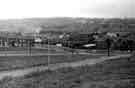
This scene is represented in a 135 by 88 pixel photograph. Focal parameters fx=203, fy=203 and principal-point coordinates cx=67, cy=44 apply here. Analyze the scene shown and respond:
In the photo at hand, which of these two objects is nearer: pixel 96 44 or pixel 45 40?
pixel 96 44

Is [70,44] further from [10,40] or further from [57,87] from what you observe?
[57,87]

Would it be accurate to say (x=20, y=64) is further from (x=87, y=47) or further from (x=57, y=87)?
(x=87, y=47)

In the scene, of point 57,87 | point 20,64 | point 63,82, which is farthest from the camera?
point 20,64

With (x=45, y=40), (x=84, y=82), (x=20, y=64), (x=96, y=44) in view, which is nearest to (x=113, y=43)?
(x=96, y=44)

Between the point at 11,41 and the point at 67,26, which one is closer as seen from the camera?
the point at 11,41

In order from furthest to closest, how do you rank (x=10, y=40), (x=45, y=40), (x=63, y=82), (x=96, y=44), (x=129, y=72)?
(x=45, y=40)
(x=96, y=44)
(x=10, y=40)
(x=129, y=72)
(x=63, y=82)

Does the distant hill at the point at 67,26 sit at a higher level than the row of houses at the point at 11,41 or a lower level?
higher

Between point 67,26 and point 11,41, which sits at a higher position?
point 67,26

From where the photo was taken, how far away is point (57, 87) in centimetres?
1205

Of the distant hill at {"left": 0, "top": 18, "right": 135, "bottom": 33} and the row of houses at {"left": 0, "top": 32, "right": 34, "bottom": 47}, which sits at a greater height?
the distant hill at {"left": 0, "top": 18, "right": 135, "bottom": 33}

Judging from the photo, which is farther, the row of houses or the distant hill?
the distant hill

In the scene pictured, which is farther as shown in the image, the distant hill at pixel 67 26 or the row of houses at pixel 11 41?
the distant hill at pixel 67 26

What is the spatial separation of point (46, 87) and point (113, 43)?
105ft

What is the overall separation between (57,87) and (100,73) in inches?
177
